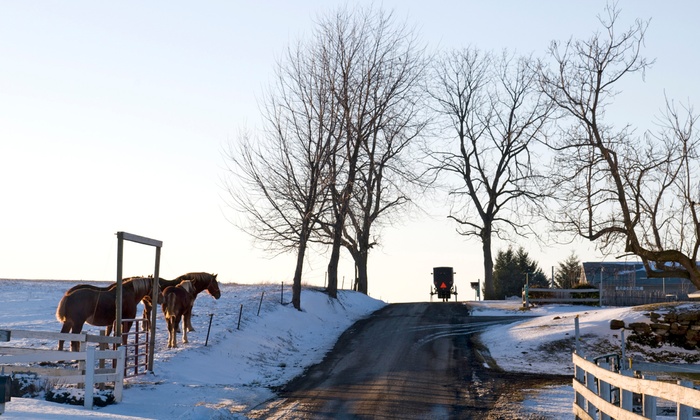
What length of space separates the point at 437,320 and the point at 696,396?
102 feet

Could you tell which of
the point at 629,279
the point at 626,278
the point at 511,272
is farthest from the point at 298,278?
the point at 626,278

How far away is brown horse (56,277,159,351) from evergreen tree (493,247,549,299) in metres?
57.5

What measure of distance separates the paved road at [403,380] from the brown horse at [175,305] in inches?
165

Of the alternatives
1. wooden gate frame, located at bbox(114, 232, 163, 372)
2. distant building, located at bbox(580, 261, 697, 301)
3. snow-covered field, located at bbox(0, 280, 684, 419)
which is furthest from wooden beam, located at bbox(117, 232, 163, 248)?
distant building, located at bbox(580, 261, 697, 301)

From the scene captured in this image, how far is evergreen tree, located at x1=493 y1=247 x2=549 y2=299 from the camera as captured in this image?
259 feet

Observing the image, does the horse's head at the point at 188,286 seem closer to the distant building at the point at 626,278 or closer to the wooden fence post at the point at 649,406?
the wooden fence post at the point at 649,406

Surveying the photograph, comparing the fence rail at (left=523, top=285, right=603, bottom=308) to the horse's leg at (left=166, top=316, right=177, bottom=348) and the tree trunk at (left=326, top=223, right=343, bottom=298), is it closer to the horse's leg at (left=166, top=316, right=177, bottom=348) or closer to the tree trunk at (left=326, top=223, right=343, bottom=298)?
the tree trunk at (left=326, top=223, right=343, bottom=298)

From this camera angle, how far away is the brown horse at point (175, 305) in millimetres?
25141

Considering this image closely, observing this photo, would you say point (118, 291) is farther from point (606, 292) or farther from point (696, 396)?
point (606, 292)

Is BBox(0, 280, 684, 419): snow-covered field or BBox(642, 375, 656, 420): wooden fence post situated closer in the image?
BBox(642, 375, 656, 420): wooden fence post

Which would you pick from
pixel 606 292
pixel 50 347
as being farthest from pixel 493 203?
pixel 50 347

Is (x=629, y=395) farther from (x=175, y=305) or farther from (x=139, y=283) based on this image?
(x=175, y=305)

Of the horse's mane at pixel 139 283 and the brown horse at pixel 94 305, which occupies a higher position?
the horse's mane at pixel 139 283

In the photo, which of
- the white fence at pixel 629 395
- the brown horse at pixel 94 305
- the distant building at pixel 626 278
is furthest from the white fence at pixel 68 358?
the distant building at pixel 626 278
